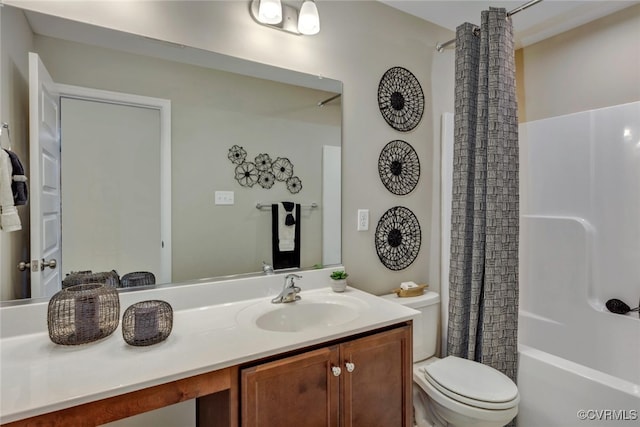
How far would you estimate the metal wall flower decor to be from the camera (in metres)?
1.54

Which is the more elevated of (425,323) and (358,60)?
(358,60)

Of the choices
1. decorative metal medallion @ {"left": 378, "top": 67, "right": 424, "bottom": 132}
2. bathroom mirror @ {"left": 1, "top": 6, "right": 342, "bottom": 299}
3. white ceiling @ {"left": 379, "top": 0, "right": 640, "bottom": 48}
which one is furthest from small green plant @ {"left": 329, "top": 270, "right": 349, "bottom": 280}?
white ceiling @ {"left": 379, "top": 0, "right": 640, "bottom": 48}

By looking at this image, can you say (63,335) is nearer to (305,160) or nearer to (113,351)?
(113,351)

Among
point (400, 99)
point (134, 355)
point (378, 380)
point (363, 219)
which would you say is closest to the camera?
point (134, 355)

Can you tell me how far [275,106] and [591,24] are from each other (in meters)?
2.19

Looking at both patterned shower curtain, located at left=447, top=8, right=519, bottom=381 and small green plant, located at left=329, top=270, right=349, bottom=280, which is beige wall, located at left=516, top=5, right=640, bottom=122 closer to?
patterned shower curtain, located at left=447, top=8, right=519, bottom=381

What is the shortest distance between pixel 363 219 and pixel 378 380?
854 mm

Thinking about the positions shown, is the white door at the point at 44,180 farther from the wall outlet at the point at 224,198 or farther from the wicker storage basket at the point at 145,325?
the wall outlet at the point at 224,198

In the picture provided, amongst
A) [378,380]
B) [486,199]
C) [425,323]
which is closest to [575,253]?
[486,199]

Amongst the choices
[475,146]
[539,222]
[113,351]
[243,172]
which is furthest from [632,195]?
[113,351]

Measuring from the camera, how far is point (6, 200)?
99 cm

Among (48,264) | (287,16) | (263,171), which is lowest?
(48,264)

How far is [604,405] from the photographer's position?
1.42 m

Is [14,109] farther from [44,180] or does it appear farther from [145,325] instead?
[145,325]
